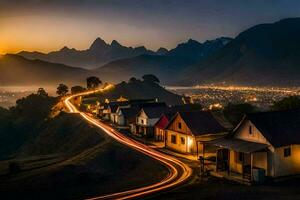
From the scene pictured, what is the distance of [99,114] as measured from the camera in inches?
5113

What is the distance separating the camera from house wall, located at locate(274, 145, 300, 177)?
151ft

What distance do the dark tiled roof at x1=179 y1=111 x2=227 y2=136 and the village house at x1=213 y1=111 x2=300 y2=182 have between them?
563 inches

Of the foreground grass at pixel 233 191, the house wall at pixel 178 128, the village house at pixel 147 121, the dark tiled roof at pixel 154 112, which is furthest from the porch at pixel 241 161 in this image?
the dark tiled roof at pixel 154 112

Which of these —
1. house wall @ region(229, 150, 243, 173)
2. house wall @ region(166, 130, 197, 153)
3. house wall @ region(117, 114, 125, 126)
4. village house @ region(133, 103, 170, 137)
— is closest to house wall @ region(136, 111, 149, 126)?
village house @ region(133, 103, 170, 137)

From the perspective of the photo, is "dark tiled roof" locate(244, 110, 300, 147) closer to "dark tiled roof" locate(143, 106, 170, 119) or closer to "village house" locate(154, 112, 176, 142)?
"village house" locate(154, 112, 176, 142)

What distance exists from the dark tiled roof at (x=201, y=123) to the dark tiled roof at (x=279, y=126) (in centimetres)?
1740

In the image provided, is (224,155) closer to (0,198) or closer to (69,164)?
(69,164)

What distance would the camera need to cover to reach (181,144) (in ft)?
223

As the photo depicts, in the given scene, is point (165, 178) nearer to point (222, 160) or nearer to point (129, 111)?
point (222, 160)

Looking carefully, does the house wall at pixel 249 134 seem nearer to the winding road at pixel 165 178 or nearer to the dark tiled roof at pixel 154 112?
the winding road at pixel 165 178

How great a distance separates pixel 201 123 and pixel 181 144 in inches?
197

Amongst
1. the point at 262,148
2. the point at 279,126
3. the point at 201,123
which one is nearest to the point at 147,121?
the point at 201,123

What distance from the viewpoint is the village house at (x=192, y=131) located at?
65.6 meters

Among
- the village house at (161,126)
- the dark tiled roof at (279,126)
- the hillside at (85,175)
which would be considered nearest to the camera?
the dark tiled roof at (279,126)
